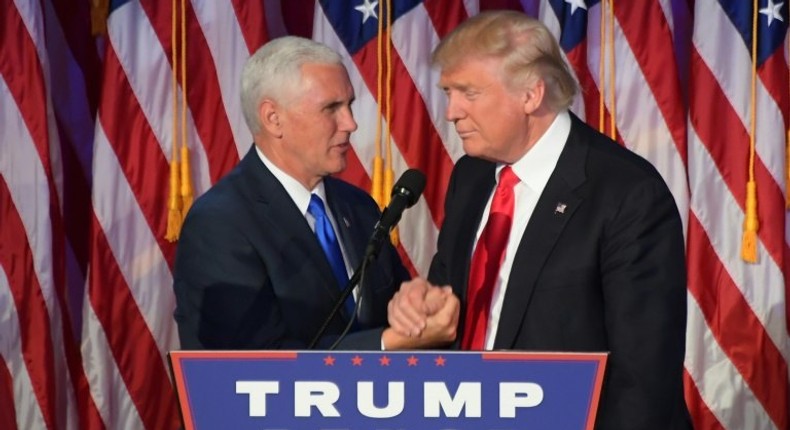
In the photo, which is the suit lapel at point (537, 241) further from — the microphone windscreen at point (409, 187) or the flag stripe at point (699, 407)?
the flag stripe at point (699, 407)

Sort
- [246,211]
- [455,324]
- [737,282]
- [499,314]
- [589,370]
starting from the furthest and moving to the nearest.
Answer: [737,282] < [246,211] < [499,314] < [455,324] < [589,370]

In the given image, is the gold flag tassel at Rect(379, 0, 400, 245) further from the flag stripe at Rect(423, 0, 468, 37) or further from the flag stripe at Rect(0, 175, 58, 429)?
the flag stripe at Rect(0, 175, 58, 429)

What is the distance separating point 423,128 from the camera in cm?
407

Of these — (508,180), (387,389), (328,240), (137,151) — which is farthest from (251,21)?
(387,389)

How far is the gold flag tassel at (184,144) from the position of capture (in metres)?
3.88

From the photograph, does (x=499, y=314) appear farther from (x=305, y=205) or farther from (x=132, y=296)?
(x=132, y=296)

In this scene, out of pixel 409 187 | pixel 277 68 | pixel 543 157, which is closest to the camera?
pixel 409 187

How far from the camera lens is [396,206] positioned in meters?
2.14

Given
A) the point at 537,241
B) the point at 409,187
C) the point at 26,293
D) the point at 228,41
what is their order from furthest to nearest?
the point at 228,41 → the point at 26,293 → the point at 537,241 → the point at 409,187

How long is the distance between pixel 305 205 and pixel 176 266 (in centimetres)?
30

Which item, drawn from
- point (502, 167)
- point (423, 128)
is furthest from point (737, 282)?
point (502, 167)

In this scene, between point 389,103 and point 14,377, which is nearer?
point 14,377

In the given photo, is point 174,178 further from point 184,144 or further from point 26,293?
point 26,293

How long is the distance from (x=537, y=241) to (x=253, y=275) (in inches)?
22.5
